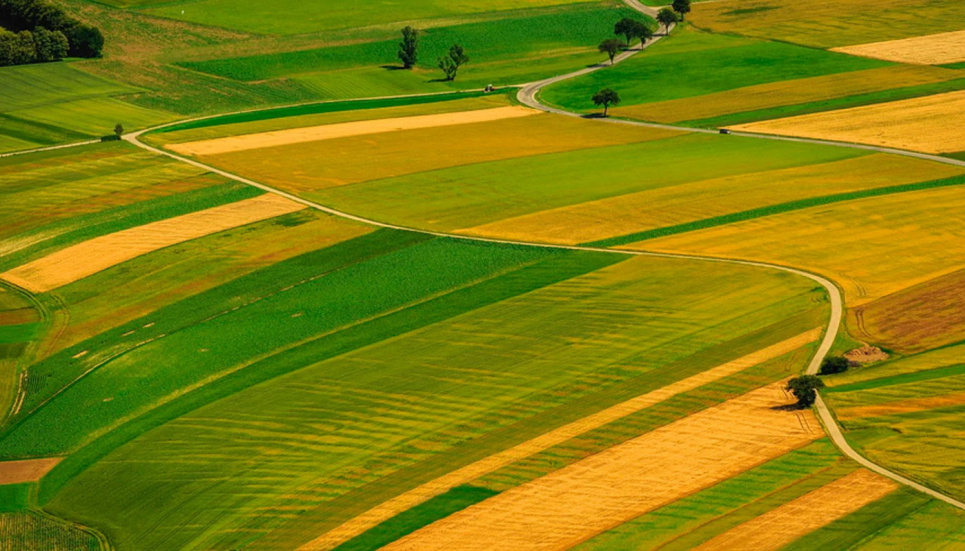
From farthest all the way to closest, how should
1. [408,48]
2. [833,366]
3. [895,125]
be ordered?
[408,48] < [895,125] < [833,366]

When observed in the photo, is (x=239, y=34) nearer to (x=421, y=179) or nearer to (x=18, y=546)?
(x=421, y=179)

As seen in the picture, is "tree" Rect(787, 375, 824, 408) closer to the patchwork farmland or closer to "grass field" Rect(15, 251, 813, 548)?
the patchwork farmland

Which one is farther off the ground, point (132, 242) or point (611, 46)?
point (611, 46)

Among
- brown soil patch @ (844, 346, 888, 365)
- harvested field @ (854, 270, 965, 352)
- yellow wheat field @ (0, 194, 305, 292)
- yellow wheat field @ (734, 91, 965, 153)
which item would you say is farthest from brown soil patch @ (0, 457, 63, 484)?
yellow wheat field @ (734, 91, 965, 153)

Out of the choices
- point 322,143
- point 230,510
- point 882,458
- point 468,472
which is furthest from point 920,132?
point 230,510

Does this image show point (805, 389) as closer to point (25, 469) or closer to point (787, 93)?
point (25, 469)

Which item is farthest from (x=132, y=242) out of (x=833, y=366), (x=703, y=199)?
(x=833, y=366)
